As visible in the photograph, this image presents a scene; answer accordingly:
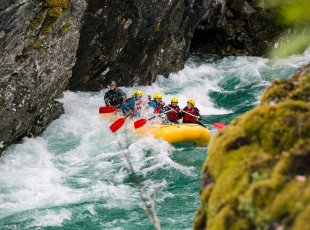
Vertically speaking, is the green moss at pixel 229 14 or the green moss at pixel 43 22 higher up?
the green moss at pixel 43 22

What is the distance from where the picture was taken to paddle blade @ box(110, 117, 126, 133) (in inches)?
607

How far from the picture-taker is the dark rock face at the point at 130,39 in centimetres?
1641

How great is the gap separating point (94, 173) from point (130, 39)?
6.54 m

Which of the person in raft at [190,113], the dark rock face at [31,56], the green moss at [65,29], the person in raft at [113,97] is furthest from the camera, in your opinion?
the person in raft at [113,97]

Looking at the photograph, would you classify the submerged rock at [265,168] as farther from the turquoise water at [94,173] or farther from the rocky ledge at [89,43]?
the rocky ledge at [89,43]

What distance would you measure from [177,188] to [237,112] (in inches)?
292

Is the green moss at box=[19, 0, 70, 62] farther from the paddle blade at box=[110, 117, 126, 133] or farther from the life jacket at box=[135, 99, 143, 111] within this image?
the life jacket at box=[135, 99, 143, 111]

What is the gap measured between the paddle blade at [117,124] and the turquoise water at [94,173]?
0.95 feet

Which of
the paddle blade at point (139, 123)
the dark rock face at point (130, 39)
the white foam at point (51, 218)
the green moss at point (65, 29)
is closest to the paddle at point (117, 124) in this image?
the paddle blade at point (139, 123)

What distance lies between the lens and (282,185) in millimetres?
3248

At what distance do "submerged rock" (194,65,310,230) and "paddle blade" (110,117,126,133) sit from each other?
11.4 metres

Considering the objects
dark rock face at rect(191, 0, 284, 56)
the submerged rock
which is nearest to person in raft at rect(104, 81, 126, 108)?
dark rock face at rect(191, 0, 284, 56)

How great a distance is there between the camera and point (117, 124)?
15.5m

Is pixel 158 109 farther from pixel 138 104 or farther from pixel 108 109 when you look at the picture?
pixel 108 109
